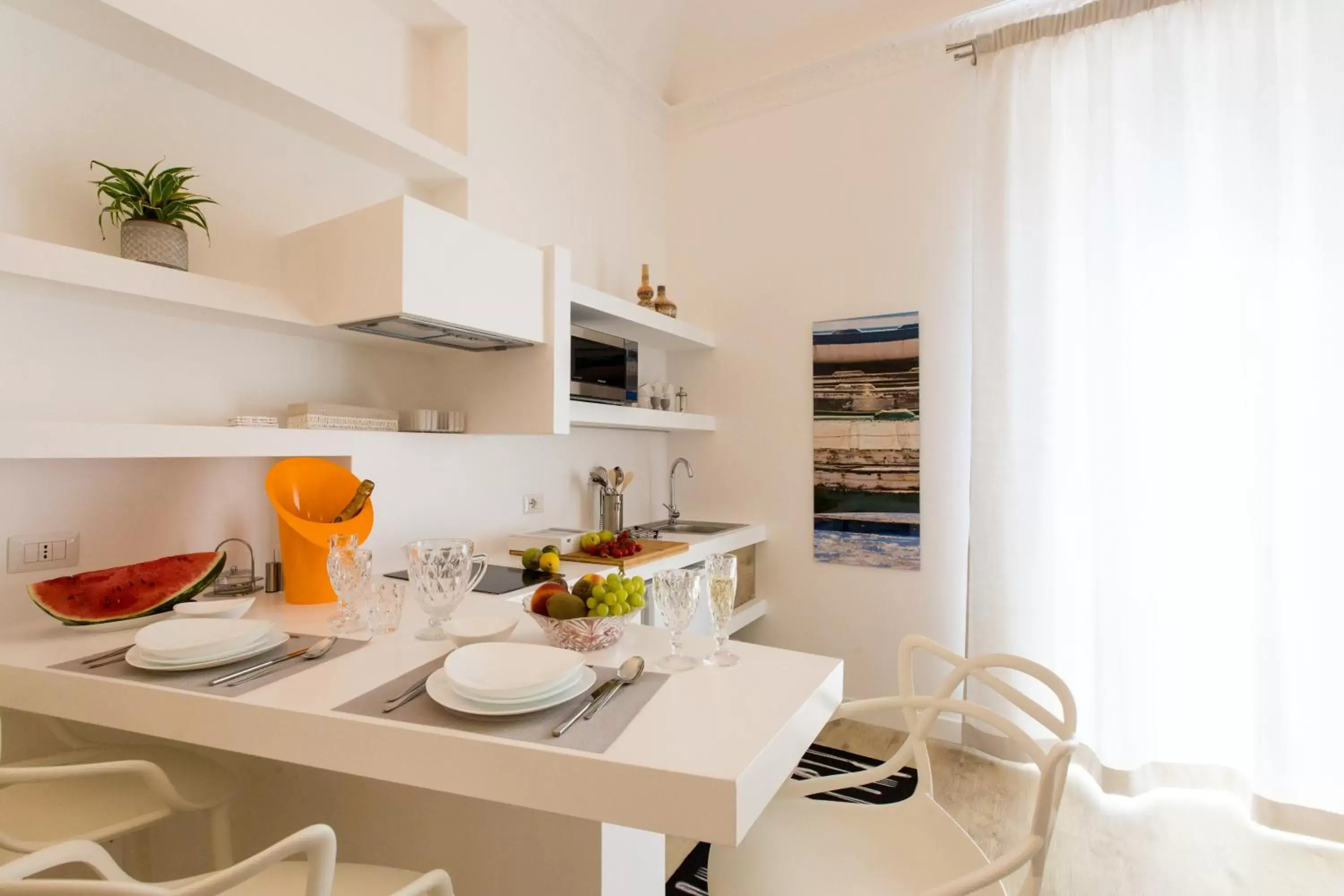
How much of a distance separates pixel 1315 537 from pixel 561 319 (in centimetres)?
261

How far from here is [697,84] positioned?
376 cm

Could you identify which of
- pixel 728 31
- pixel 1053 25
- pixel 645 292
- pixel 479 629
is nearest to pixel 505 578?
pixel 479 629

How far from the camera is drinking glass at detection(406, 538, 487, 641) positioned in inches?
52.6

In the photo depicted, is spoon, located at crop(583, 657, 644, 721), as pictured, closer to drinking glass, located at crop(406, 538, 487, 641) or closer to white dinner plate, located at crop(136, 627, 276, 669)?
drinking glass, located at crop(406, 538, 487, 641)

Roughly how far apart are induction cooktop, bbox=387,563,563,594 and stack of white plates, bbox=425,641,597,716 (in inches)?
31.8

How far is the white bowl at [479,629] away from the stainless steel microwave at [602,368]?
1296 millimetres

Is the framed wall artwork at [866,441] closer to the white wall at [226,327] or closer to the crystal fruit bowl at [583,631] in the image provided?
the white wall at [226,327]

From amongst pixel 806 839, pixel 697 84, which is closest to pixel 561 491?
pixel 806 839

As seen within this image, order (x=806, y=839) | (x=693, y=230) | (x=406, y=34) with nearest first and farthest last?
(x=806, y=839)
(x=406, y=34)
(x=693, y=230)

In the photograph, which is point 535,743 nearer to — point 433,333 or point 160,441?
point 160,441

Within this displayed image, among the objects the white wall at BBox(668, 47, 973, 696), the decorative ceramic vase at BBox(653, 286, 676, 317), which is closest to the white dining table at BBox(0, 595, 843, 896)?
the white wall at BBox(668, 47, 973, 696)

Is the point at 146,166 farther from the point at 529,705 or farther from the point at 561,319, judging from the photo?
the point at 529,705

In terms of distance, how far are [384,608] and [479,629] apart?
0.78 feet

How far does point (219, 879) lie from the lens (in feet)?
2.32
